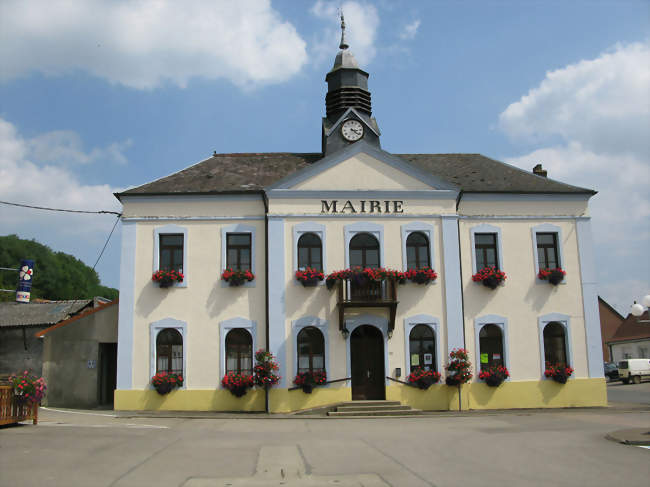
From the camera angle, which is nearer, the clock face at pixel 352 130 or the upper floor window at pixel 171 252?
the upper floor window at pixel 171 252

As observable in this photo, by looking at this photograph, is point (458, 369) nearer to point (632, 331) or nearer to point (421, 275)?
point (421, 275)

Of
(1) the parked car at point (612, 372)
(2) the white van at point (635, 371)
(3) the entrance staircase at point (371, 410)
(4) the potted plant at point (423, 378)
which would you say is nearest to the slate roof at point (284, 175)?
(4) the potted plant at point (423, 378)

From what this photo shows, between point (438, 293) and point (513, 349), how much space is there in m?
3.26

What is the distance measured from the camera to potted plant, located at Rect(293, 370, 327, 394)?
19.8m

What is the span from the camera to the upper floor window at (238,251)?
2125 cm

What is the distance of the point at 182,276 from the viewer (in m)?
20.8

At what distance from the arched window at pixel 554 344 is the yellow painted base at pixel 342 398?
0.99m

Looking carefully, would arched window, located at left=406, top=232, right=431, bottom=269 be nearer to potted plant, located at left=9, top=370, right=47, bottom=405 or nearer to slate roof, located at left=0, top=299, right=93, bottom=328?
potted plant, located at left=9, top=370, right=47, bottom=405

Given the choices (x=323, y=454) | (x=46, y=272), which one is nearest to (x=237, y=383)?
(x=323, y=454)

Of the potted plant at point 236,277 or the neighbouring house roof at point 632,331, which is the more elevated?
the potted plant at point 236,277

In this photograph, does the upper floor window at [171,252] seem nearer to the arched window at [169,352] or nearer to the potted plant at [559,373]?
the arched window at [169,352]

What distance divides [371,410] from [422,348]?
2.88 meters

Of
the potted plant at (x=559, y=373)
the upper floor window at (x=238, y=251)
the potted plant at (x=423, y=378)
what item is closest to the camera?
the potted plant at (x=423, y=378)

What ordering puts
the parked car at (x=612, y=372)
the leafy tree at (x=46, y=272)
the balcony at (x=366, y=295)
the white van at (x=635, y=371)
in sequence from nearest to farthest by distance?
the balcony at (x=366, y=295)
the white van at (x=635, y=371)
the parked car at (x=612, y=372)
the leafy tree at (x=46, y=272)
